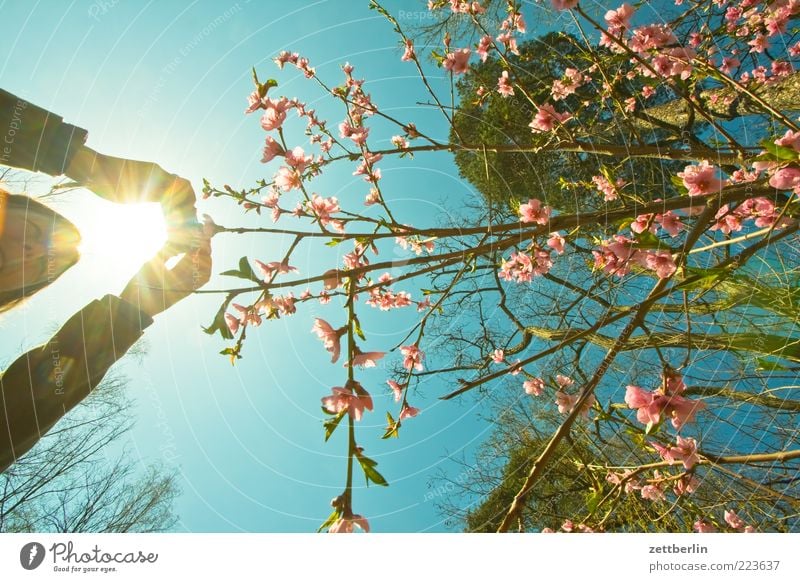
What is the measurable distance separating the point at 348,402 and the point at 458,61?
194 cm

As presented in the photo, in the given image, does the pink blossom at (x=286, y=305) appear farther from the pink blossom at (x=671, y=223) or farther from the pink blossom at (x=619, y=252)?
Answer: the pink blossom at (x=671, y=223)

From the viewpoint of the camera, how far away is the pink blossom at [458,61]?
2.13 metres


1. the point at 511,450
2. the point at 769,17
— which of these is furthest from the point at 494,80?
the point at 511,450

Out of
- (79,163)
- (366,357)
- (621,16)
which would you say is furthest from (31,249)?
(621,16)

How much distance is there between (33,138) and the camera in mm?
1466

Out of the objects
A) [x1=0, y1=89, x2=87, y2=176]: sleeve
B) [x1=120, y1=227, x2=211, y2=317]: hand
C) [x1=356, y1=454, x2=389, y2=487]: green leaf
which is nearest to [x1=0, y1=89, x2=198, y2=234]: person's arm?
[x1=0, y1=89, x2=87, y2=176]: sleeve

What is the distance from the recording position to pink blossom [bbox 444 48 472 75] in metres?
2.13

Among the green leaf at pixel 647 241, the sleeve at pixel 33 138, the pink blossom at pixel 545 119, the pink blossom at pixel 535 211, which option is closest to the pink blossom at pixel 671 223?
the pink blossom at pixel 535 211

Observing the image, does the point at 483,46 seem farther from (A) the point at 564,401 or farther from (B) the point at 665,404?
(B) the point at 665,404

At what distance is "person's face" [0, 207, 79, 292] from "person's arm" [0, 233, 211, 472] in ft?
1.19

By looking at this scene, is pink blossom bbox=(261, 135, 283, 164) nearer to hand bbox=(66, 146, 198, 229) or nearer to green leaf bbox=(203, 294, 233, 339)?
hand bbox=(66, 146, 198, 229)

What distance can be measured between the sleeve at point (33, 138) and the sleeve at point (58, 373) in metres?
0.57

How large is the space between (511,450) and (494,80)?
538 centimetres
